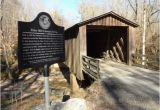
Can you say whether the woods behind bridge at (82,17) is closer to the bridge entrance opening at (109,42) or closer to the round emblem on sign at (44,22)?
the bridge entrance opening at (109,42)

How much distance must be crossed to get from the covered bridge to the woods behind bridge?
4.62 feet

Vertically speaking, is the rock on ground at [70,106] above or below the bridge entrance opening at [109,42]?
below

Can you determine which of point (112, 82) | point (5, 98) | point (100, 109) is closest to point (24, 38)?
point (100, 109)

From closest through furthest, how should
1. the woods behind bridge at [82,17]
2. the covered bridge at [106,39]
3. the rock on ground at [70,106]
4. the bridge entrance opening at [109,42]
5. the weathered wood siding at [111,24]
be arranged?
the rock on ground at [70,106] → the weathered wood siding at [111,24] → the covered bridge at [106,39] → the bridge entrance opening at [109,42] → the woods behind bridge at [82,17]

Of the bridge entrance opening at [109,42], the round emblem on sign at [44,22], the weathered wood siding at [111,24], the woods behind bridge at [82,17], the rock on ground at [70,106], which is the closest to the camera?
the round emblem on sign at [44,22]

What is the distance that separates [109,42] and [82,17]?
90.9 feet

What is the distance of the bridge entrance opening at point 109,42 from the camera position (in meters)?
17.8

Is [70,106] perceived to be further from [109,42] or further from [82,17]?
[82,17]

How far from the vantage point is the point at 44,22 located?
4.92 meters

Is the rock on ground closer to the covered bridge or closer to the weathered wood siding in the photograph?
the covered bridge

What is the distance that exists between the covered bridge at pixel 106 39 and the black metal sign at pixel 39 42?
9.36 metres

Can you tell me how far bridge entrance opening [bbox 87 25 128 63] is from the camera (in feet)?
58.3

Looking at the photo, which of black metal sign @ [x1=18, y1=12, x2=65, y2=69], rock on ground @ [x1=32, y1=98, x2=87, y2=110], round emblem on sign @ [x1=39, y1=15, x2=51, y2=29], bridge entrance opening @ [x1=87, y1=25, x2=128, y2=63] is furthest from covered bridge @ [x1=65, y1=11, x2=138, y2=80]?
round emblem on sign @ [x1=39, y1=15, x2=51, y2=29]

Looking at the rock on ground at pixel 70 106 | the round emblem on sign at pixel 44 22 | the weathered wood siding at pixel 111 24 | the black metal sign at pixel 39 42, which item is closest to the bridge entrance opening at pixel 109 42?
the weathered wood siding at pixel 111 24
